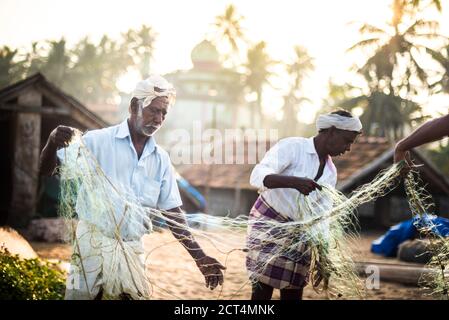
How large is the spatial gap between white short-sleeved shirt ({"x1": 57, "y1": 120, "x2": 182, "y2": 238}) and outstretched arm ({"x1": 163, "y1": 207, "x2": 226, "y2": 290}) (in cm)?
15

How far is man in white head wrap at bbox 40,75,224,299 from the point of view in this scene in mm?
2604

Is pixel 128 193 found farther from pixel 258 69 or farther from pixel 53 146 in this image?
pixel 258 69

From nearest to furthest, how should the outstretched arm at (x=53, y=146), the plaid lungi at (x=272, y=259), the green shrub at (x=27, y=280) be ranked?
the outstretched arm at (x=53, y=146) < the plaid lungi at (x=272, y=259) < the green shrub at (x=27, y=280)

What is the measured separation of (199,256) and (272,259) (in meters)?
0.65

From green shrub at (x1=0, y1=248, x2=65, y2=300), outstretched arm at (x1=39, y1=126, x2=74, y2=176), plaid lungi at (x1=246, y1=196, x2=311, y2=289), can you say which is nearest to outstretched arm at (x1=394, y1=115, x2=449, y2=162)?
plaid lungi at (x1=246, y1=196, x2=311, y2=289)

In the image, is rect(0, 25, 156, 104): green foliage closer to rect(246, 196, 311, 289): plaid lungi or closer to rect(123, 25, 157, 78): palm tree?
rect(123, 25, 157, 78): palm tree

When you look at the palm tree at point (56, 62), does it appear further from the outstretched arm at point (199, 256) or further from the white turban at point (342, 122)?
the outstretched arm at point (199, 256)

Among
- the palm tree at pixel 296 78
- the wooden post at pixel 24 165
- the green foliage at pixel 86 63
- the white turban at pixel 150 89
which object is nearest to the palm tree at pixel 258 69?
the palm tree at pixel 296 78

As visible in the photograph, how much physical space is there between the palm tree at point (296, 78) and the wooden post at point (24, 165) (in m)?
32.4

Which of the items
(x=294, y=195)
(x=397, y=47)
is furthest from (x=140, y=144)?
(x=397, y=47)

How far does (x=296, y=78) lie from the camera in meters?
41.3

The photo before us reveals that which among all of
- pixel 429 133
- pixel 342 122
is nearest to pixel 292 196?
pixel 342 122

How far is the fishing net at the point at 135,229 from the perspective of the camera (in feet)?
8.50

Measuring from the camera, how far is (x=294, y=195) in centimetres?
329
